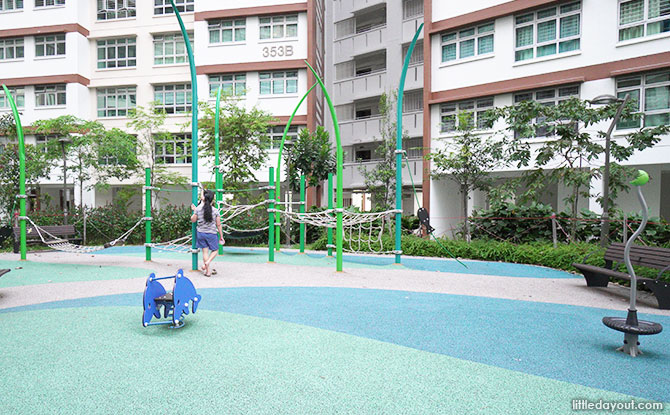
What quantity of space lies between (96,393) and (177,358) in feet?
2.62

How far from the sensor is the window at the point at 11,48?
24.1 metres

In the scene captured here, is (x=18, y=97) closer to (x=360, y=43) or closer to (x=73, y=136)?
(x=73, y=136)

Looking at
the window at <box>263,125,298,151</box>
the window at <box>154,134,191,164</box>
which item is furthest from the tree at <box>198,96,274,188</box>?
the window at <box>154,134,191,164</box>

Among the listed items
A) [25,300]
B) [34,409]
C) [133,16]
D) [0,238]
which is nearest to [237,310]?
[34,409]

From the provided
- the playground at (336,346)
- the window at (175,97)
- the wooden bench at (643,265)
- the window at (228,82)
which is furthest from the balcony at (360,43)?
the playground at (336,346)

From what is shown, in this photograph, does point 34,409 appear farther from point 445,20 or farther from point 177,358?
point 445,20

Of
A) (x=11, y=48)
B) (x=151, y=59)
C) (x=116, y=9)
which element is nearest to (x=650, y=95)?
(x=151, y=59)

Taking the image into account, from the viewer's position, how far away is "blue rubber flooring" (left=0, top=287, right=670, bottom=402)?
3570 millimetres

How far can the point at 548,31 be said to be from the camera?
15766mm

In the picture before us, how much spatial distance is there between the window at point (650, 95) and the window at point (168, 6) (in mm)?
21798

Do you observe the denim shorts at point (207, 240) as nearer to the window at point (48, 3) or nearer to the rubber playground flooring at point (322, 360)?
the rubber playground flooring at point (322, 360)

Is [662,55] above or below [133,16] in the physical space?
below

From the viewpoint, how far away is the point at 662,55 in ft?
44.6

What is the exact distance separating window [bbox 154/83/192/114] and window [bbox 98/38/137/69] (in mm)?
2485
